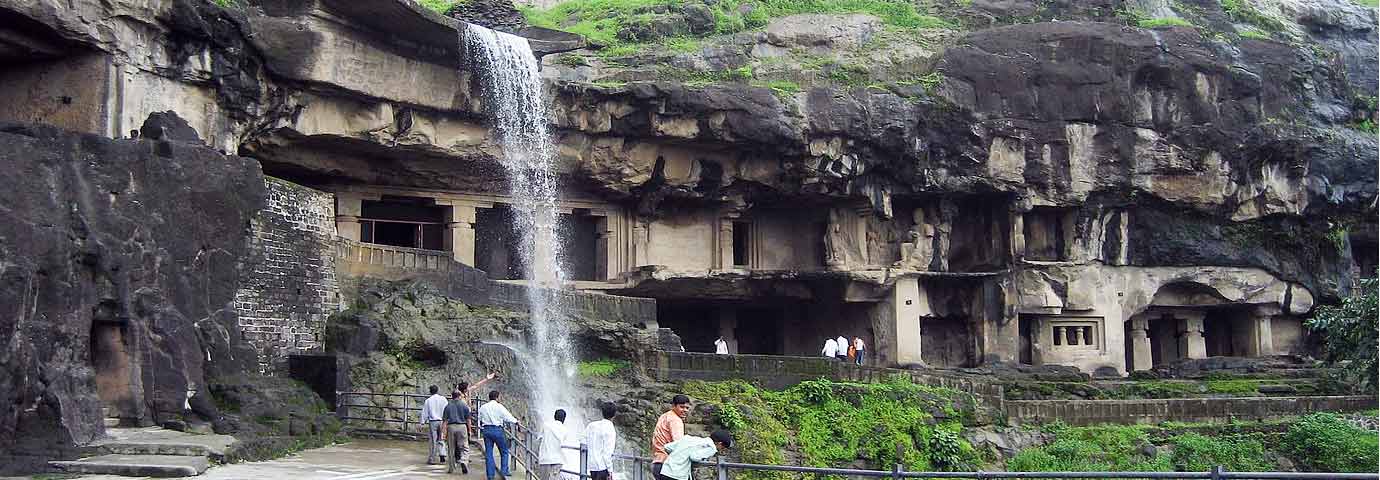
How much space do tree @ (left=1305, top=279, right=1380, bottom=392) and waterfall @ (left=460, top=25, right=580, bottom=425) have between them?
12.4m

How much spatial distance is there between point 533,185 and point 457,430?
16272 mm

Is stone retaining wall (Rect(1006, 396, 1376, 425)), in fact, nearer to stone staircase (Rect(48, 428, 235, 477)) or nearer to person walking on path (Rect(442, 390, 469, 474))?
person walking on path (Rect(442, 390, 469, 474))

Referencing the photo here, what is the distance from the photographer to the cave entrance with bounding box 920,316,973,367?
3434cm

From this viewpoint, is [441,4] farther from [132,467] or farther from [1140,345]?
[132,467]

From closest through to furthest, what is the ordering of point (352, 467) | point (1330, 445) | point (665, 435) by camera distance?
point (665, 435) < point (352, 467) < point (1330, 445)

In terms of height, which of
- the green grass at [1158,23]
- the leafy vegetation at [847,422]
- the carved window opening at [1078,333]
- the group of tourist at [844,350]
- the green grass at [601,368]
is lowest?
the leafy vegetation at [847,422]

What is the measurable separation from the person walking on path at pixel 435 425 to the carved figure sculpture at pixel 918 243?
760 inches

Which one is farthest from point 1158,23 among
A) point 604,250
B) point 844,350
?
point 604,250

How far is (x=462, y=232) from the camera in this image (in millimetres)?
29156

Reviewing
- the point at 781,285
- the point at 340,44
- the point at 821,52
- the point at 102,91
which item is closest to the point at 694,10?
the point at 821,52

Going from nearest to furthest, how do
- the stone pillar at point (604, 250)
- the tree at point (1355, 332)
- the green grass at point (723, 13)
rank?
the tree at point (1355, 332), the stone pillar at point (604, 250), the green grass at point (723, 13)

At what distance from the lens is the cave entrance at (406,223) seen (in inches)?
1153

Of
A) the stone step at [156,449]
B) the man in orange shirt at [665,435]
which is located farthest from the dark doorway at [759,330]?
the man in orange shirt at [665,435]

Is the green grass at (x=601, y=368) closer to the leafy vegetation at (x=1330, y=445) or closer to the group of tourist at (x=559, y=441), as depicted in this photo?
the group of tourist at (x=559, y=441)
